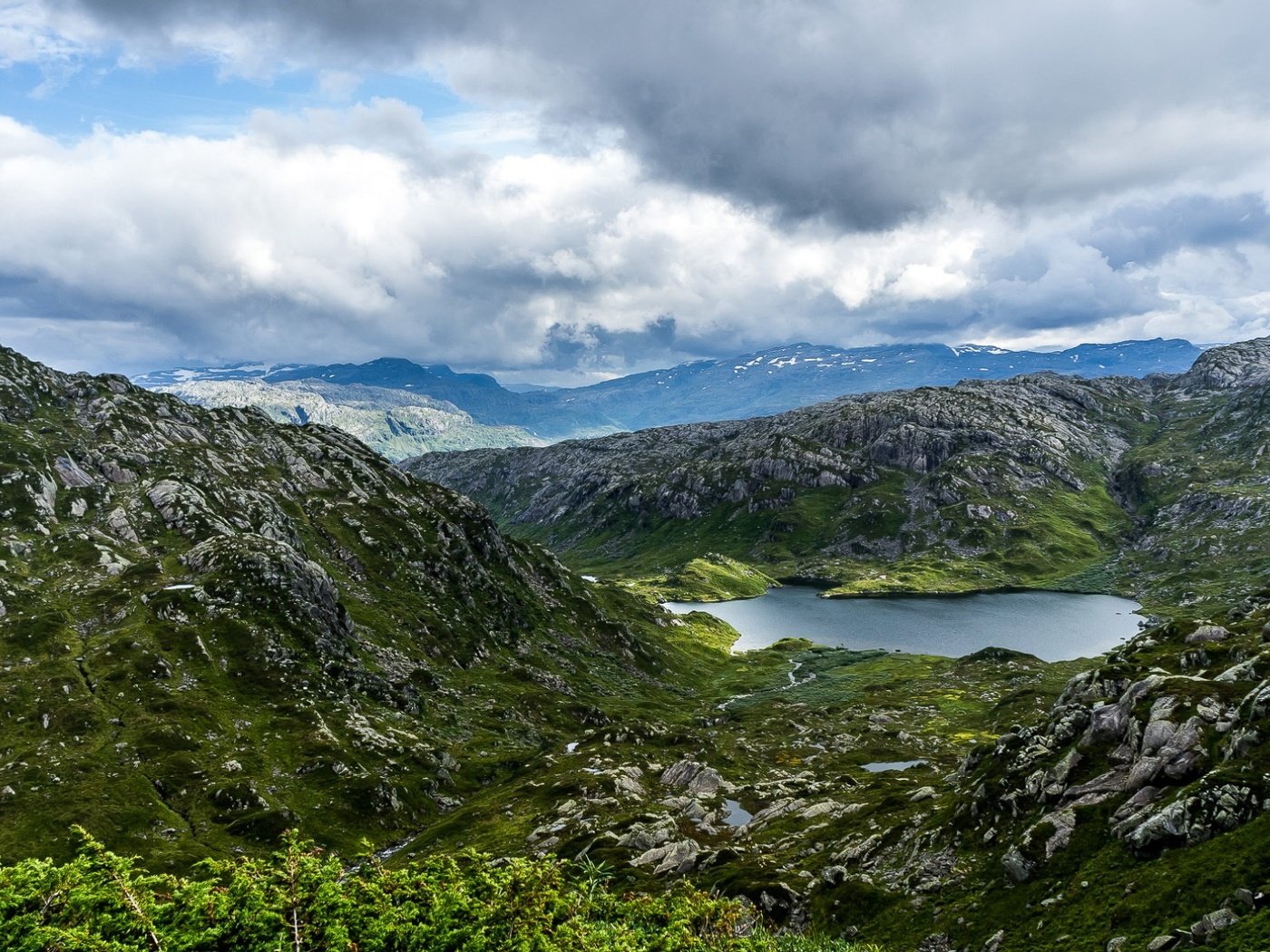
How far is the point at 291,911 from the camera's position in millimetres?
23344

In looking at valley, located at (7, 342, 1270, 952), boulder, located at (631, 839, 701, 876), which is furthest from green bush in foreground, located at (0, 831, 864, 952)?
boulder, located at (631, 839, 701, 876)

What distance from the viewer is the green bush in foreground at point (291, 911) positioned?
2084cm

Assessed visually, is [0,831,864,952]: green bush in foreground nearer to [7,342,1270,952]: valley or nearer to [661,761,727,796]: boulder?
[7,342,1270,952]: valley

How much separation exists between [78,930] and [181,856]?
93597 millimetres

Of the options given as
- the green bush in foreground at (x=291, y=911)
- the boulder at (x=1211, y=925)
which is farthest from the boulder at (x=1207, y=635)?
the green bush in foreground at (x=291, y=911)

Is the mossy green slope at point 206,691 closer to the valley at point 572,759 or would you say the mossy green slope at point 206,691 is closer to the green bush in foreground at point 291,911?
the valley at point 572,759

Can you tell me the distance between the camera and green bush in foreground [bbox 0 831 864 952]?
20.8m

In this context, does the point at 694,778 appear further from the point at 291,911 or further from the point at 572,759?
the point at 291,911

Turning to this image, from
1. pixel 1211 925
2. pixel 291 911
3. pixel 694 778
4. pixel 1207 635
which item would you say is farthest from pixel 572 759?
pixel 291 911

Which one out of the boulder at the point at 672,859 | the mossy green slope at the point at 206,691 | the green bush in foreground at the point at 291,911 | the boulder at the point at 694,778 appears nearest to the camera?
the green bush in foreground at the point at 291,911

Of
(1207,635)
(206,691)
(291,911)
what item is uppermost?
(291,911)

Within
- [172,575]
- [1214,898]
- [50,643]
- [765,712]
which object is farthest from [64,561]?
[1214,898]

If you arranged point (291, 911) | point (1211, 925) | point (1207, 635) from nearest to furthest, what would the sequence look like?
1. point (291, 911)
2. point (1211, 925)
3. point (1207, 635)

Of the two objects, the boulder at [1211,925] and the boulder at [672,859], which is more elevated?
the boulder at [1211,925]
